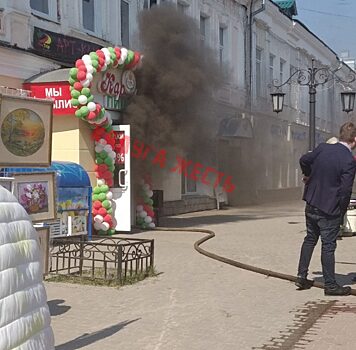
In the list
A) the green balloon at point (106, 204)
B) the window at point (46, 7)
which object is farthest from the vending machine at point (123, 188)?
the window at point (46, 7)

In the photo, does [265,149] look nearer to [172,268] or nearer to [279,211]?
[279,211]

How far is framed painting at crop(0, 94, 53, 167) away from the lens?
13.4ft

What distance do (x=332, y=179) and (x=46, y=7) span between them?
311 inches

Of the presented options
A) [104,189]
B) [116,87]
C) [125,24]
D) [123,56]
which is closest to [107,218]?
[104,189]

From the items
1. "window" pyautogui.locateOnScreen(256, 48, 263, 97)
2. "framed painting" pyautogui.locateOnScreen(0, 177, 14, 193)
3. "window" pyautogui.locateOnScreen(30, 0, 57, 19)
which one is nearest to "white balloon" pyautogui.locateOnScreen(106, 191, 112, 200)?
"window" pyautogui.locateOnScreen(30, 0, 57, 19)

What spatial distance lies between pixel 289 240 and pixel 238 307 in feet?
20.8

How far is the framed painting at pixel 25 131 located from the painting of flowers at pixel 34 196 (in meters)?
0.15

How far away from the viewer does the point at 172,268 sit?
28.2 ft

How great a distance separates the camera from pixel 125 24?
1580cm

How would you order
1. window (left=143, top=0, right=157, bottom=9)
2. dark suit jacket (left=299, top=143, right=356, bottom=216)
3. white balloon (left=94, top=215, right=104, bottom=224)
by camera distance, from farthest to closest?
window (left=143, top=0, right=157, bottom=9), white balloon (left=94, top=215, right=104, bottom=224), dark suit jacket (left=299, top=143, right=356, bottom=216)

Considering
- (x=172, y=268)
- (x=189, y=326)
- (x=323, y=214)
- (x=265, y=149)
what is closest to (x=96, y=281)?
(x=172, y=268)

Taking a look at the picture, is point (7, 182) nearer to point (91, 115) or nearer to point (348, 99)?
point (91, 115)

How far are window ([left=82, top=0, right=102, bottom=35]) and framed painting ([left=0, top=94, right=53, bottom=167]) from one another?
9956 mm

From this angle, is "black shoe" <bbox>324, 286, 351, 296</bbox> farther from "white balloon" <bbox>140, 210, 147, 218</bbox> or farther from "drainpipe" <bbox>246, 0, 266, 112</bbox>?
"drainpipe" <bbox>246, 0, 266, 112</bbox>
